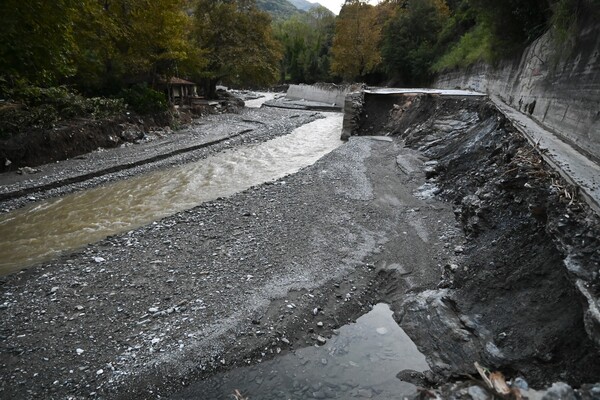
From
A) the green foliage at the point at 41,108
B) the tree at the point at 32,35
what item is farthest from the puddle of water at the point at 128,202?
the green foliage at the point at 41,108

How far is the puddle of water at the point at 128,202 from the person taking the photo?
26.1ft

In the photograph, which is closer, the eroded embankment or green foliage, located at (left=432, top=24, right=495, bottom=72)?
the eroded embankment

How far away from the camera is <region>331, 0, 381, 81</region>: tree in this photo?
39.7 meters

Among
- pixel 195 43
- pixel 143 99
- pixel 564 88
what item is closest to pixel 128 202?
pixel 143 99

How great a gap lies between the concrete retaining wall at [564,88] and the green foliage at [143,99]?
1805 cm

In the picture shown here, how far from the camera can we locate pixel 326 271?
655 centimetres

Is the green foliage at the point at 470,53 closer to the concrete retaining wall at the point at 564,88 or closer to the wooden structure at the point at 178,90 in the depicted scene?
the concrete retaining wall at the point at 564,88

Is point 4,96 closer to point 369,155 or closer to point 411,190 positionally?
point 369,155

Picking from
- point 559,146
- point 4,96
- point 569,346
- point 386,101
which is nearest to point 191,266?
point 569,346

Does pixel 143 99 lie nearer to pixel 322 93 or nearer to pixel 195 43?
pixel 195 43

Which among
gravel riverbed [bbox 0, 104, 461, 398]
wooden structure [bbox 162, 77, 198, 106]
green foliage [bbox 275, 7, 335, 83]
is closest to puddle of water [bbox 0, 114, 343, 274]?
gravel riverbed [bbox 0, 104, 461, 398]

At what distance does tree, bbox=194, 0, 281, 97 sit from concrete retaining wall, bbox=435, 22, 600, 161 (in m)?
22.9

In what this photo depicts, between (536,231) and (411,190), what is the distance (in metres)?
5.51

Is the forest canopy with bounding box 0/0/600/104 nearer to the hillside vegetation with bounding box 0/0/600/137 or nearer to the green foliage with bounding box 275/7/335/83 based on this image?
the hillside vegetation with bounding box 0/0/600/137
